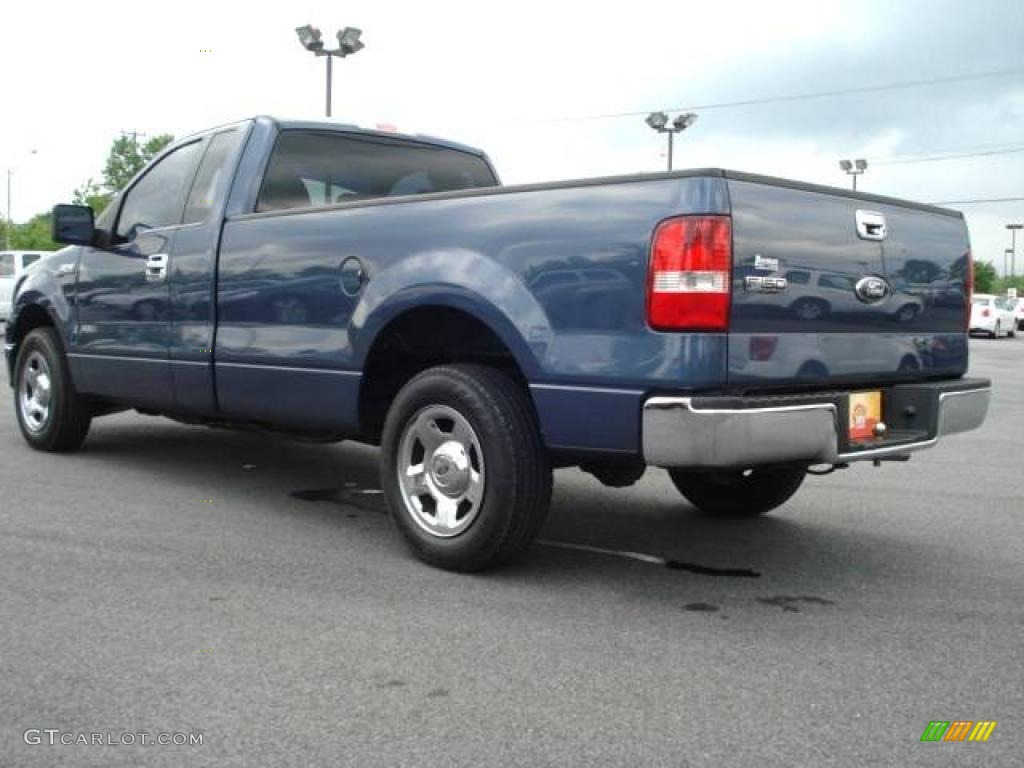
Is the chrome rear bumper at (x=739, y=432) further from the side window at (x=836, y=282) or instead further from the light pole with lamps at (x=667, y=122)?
the light pole with lamps at (x=667, y=122)

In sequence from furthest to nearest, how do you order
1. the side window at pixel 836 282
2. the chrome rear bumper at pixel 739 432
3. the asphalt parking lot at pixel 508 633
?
the side window at pixel 836 282 → the chrome rear bumper at pixel 739 432 → the asphalt parking lot at pixel 508 633

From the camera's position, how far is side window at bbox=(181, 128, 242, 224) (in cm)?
553

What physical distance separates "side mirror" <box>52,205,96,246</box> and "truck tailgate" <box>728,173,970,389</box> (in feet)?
13.7

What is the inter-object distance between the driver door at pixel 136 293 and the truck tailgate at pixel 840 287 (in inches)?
128

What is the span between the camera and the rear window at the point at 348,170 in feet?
18.0

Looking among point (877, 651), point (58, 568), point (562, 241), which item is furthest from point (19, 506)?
point (877, 651)

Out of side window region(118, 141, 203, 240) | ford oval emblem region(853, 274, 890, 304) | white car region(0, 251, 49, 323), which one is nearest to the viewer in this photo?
ford oval emblem region(853, 274, 890, 304)

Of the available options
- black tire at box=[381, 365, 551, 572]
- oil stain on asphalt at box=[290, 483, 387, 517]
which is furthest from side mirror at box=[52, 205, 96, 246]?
black tire at box=[381, 365, 551, 572]

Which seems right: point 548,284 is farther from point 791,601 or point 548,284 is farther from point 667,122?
point 667,122

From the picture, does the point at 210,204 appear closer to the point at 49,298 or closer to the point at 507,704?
the point at 49,298

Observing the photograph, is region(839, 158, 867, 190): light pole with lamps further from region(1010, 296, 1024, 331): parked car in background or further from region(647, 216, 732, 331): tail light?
region(647, 216, 732, 331): tail light

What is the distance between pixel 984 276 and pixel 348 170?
121016mm

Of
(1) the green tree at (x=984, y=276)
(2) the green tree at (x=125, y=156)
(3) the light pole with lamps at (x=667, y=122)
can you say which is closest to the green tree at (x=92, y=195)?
(2) the green tree at (x=125, y=156)

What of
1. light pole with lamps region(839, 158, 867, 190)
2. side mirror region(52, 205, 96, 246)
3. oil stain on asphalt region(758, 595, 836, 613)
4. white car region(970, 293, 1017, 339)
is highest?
light pole with lamps region(839, 158, 867, 190)
